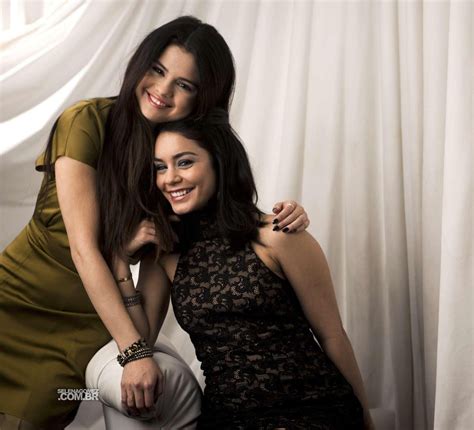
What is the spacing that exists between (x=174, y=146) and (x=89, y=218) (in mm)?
261

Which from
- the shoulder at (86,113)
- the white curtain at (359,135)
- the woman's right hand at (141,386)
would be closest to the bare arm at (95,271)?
the woman's right hand at (141,386)

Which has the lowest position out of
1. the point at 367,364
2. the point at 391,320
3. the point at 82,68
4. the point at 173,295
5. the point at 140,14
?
the point at 367,364

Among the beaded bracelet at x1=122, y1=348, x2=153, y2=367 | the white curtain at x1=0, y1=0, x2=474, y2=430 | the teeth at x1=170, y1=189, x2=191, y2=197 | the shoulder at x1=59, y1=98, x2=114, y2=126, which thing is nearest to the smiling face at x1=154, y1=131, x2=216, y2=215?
the teeth at x1=170, y1=189, x2=191, y2=197

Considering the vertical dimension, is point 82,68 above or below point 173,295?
above

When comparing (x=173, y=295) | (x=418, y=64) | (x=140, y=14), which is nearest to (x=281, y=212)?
(x=173, y=295)

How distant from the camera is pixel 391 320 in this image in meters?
2.39

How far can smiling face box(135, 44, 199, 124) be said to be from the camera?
1916mm

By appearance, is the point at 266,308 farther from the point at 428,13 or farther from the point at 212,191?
the point at 428,13

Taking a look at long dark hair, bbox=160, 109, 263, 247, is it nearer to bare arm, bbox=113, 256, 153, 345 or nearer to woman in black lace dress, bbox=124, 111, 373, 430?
woman in black lace dress, bbox=124, 111, 373, 430

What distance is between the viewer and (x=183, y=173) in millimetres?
1832

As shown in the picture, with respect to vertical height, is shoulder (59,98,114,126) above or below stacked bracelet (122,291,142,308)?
above

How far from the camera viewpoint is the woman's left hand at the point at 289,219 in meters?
1.79

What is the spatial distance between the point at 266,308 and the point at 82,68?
1.34 metres

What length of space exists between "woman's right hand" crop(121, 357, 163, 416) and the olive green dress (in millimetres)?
298
